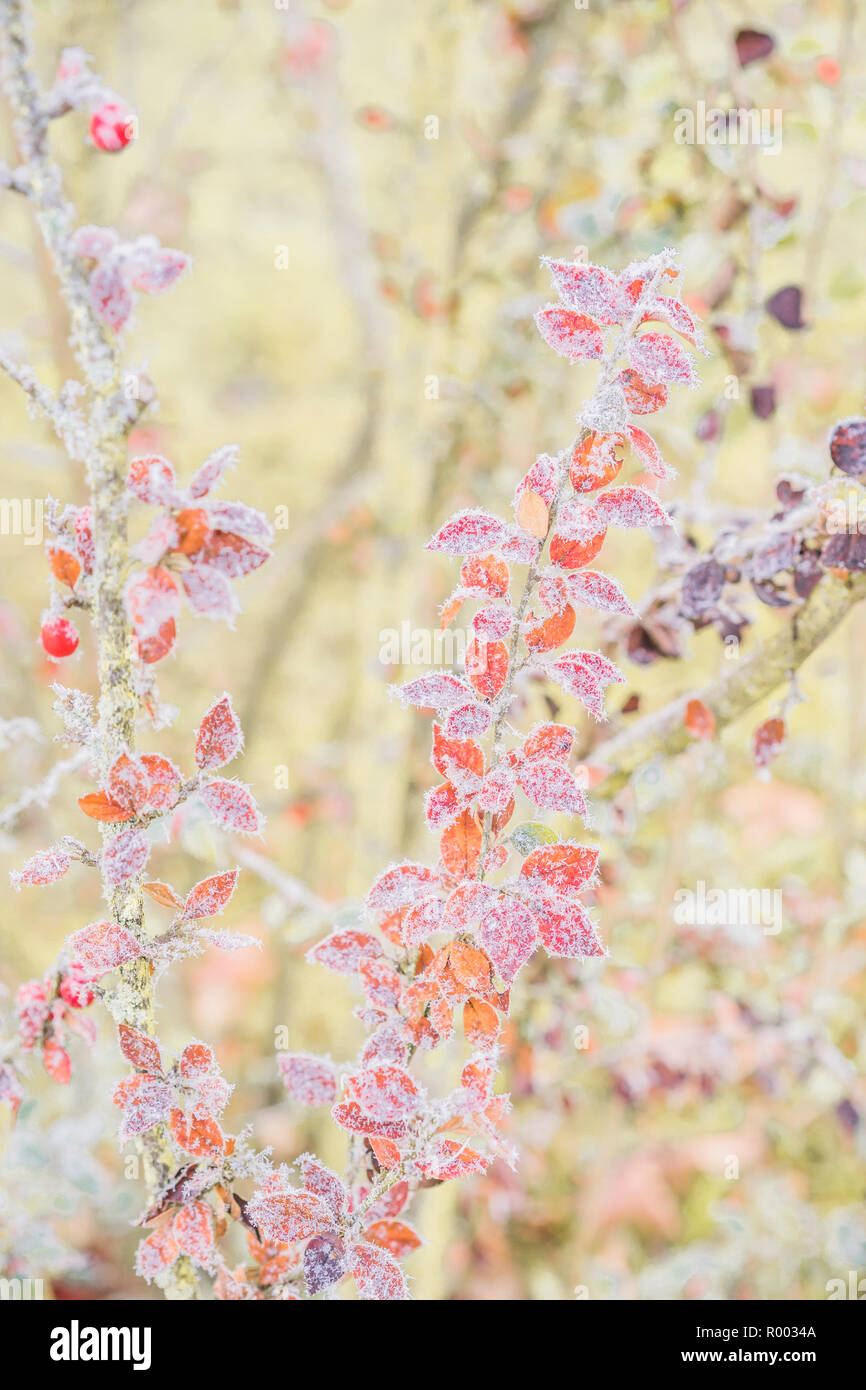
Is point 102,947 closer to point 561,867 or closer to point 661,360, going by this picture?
point 561,867

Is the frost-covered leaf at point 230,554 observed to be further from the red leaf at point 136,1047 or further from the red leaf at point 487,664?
the red leaf at point 136,1047

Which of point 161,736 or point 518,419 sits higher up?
point 518,419

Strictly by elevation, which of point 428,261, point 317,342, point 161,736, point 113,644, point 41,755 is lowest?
point 113,644

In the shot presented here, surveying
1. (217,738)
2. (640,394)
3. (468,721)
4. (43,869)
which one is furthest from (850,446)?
(43,869)

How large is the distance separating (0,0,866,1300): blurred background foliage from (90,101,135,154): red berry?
393 millimetres

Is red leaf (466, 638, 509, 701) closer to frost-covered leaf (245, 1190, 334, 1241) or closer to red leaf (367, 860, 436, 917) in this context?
red leaf (367, 860, 436, 917)

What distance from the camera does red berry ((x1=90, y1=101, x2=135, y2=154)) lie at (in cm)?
44

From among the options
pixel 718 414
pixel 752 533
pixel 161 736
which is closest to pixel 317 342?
pixel 161 736

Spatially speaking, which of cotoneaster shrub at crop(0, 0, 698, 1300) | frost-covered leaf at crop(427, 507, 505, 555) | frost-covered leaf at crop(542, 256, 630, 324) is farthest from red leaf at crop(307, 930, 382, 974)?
frost-covered leaf at crop(542, 256, 630, 324)

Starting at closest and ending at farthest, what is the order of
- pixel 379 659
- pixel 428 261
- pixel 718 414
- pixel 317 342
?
pixel 718 414
pixel 428 261
pixel 379 659
pixel 317 342

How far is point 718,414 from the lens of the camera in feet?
2.88
